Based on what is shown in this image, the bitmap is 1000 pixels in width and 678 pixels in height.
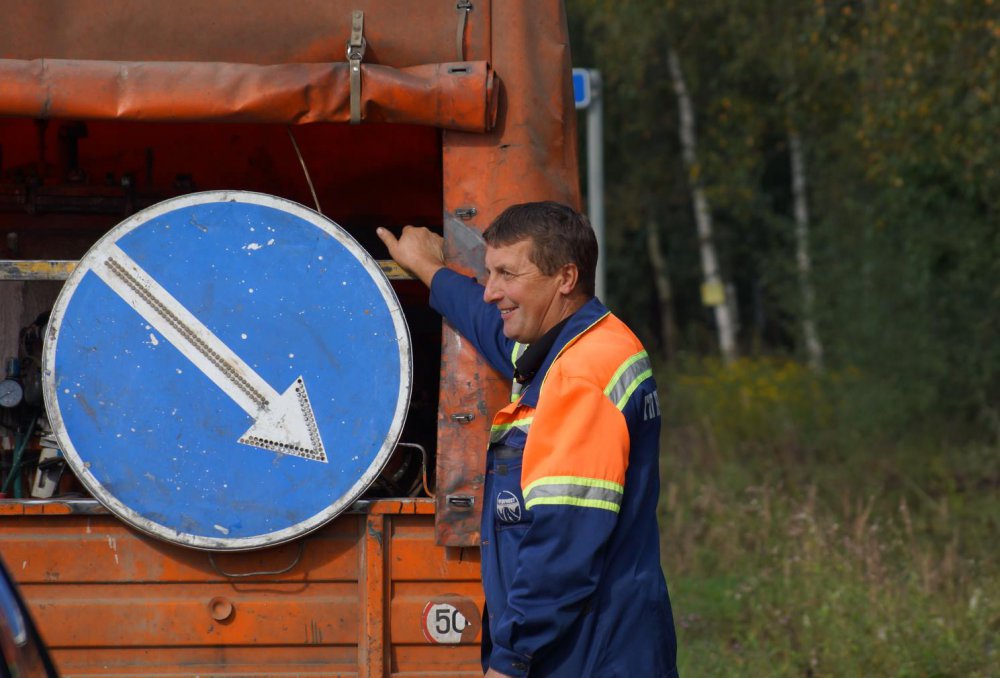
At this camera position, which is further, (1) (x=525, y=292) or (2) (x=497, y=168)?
(2) (x=497, y=168)

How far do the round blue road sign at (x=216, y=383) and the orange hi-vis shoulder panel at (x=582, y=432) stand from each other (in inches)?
32.4

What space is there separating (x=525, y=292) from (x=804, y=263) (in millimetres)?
14393

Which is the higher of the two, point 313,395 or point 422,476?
point 313,395

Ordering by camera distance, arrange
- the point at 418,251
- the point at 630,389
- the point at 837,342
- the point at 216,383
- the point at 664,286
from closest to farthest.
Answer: the point at 630,389 < the point at 216,383 < the point at 418,251 < the point at 837,342 < the point at 664,286

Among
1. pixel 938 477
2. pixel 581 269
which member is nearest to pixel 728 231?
pixel 938 477

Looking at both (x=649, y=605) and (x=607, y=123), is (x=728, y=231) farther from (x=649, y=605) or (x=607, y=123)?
(x=649, y=605)

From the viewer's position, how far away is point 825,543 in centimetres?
676

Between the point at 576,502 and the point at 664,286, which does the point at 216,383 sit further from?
the point at 664,286

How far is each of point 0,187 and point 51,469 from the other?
3.42ft

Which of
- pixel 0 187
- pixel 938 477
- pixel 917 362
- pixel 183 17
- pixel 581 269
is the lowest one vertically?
pixel 938 477

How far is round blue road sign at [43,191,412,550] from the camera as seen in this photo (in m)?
3.61

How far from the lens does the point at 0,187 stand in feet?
14.8

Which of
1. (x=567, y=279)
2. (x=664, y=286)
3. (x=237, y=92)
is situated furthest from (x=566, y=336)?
(x=664, y=286)

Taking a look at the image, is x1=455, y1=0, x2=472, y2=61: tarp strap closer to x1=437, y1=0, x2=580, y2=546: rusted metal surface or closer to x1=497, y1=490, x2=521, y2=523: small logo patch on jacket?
x1=437, y1=0, x2=580, y2=546: rusted metal surface
